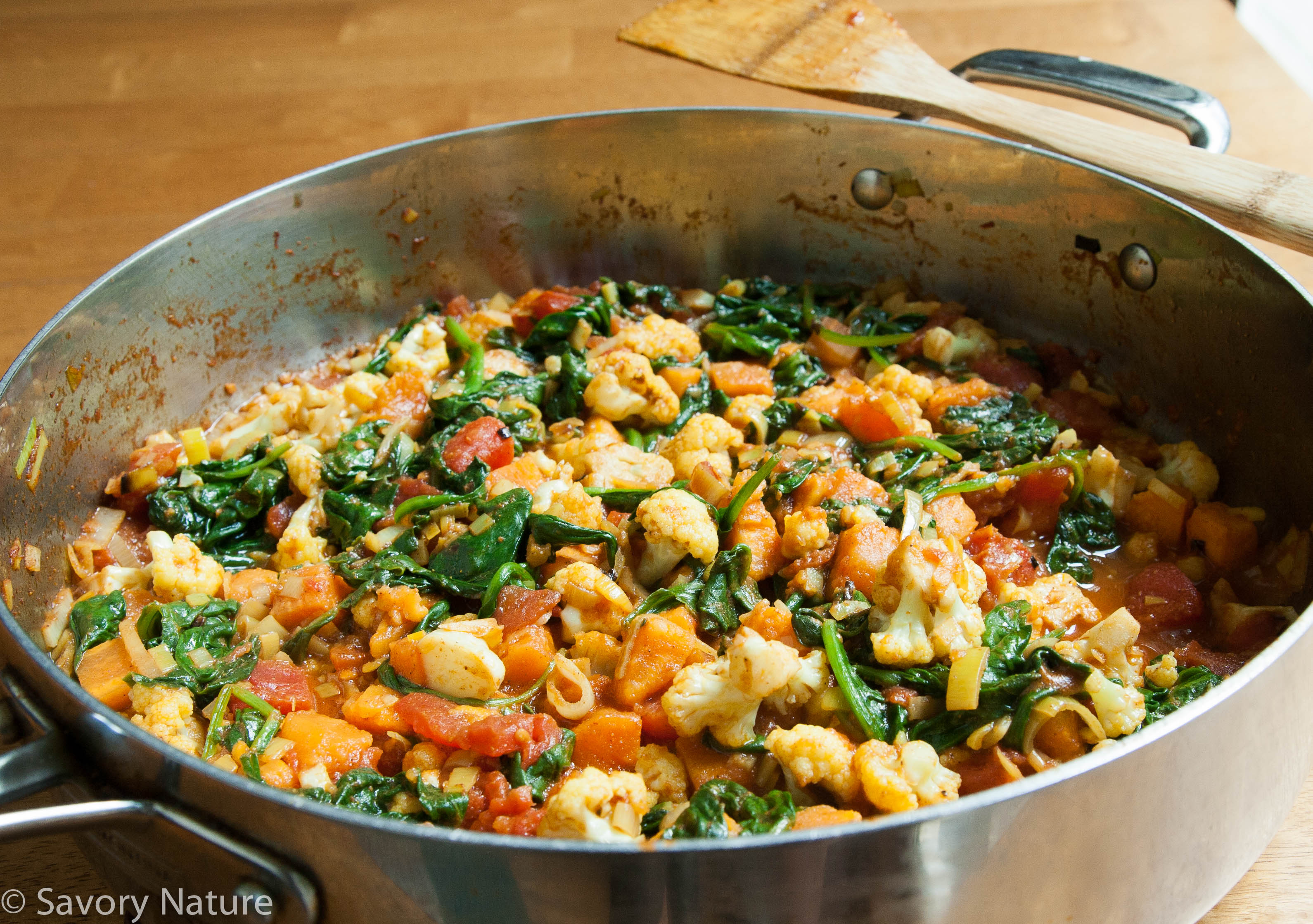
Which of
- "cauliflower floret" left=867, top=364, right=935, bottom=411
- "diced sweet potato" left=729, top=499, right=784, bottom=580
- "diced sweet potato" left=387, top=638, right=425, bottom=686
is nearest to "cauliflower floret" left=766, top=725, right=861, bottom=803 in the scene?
"diced sweet potato" left=729, top=499, right=784, bottom=580

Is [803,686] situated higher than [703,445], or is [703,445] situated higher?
[703,445]

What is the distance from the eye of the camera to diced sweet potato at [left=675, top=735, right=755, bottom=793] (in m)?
1.78

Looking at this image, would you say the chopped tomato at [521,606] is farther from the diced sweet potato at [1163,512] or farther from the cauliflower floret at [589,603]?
the diced sweet potato at [1163,512]

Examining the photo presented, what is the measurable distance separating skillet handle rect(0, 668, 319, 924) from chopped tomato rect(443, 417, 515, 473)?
45.4 inches

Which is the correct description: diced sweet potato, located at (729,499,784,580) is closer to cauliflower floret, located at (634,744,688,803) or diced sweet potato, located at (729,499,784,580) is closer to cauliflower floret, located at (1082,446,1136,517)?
cauliflower floret, located at (634,744,688,803)

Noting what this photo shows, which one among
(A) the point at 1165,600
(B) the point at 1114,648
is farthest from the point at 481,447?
(A) the point at 1165,600

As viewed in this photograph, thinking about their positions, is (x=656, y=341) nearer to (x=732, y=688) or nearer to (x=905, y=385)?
(x=905, y=385)

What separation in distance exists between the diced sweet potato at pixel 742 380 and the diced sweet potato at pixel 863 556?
0.70 meters

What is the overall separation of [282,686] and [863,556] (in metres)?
1.18

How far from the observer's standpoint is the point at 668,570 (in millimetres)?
2146

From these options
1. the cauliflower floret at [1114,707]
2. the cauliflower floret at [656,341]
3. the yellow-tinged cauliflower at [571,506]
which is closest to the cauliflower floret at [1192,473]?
the cauliflower floret at [1114,707]

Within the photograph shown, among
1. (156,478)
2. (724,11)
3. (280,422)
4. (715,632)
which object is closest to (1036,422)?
(715,632)

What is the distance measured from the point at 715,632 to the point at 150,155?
3018mm

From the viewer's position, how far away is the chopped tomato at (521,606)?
6.65 ft
